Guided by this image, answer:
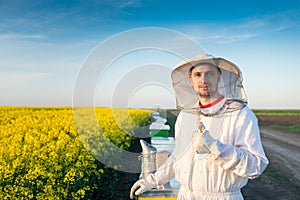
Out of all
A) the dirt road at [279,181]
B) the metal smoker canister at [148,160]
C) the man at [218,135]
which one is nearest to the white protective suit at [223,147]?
the man at [218,135]

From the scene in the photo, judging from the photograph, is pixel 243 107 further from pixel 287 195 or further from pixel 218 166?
pixel 287 195

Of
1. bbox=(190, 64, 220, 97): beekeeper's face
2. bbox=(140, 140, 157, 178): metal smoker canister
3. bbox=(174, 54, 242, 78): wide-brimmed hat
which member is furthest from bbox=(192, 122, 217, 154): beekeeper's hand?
bbox=(140, 140, 157, 178): metal smoker canister

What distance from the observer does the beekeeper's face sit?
2.74 metres

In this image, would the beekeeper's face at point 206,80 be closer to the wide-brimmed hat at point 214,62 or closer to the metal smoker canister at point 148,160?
the wide-brimmed hat at point 214,62

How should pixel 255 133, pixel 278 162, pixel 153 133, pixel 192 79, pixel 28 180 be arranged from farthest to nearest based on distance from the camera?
1. pixel 278 162
2. pixel 153 133
3. pixel 28 180
4. pixel 192 79
5. pixel 255 133

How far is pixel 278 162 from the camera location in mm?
10945

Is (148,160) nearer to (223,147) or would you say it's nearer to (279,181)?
(223,147)

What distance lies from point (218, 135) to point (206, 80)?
1.21 feet

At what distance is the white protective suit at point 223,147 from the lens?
2535mm

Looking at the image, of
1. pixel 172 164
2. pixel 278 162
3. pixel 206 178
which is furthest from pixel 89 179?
pixel 278 162

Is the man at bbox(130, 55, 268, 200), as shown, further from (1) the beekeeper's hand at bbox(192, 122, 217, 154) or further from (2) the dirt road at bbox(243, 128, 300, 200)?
(2) the dirt road at bbox(243, 128, 300, 200)

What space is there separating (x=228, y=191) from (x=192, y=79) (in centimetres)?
79

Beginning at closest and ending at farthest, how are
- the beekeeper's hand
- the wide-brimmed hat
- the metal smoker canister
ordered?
1. the beekeeper's hand
2. the wide-brimmed hat
3. the metal smoker canister

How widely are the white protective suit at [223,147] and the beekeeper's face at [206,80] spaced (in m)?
0.05
